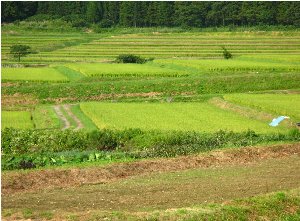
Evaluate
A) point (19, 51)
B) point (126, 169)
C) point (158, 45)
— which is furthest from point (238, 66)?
point (126, 169)

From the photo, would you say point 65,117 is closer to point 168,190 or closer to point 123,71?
point 123,71

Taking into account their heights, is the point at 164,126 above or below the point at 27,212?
below

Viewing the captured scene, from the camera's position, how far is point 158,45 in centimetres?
5803

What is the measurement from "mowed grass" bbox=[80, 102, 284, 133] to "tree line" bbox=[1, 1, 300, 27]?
42.6 metres

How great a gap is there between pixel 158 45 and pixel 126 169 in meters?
42.9

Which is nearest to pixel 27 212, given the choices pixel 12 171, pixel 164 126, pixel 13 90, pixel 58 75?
pixel 12 171

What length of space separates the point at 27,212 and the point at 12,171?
15.3ft

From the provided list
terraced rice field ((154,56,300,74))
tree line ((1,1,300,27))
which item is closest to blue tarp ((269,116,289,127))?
terraced rice field ((154,56,300,74))

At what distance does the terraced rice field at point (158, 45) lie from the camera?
167ft

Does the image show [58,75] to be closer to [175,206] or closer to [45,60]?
[45,60]

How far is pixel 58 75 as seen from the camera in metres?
37.3

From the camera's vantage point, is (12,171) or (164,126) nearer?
(12,171)

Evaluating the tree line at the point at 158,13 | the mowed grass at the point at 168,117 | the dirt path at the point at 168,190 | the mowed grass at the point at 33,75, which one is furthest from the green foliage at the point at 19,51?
the dirt path at the point at 168,190

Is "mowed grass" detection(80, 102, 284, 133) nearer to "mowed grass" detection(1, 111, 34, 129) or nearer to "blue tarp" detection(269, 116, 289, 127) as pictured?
"blue tarp" detection(269, 116, 289, 127)
